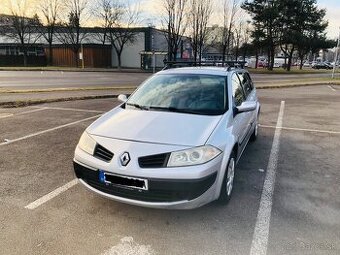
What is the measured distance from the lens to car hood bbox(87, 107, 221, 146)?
354 cm

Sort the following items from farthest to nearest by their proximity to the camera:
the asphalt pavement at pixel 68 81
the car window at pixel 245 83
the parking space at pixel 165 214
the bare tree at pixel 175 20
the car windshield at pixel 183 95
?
the bare tree at pixel 175 20 < the asphalt pavement at pixel 68 81 < the car window at pixel 245 83 < the car windshield at pixel 183 95 < the parking space at pixel 165 214

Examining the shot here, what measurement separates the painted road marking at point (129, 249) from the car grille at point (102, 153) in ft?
2.77

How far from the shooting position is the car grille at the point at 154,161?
334cm

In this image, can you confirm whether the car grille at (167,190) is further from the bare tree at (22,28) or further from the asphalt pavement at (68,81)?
the bare tree at (22,28)

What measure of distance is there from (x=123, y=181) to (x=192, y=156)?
74 centimetres

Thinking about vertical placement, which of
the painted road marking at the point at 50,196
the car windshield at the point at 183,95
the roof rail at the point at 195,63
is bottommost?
the painted road marking at the point at 50,196

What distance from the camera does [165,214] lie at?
378 cm

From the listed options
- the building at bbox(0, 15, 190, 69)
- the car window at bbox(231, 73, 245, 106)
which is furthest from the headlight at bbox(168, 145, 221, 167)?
the building at bbox(0, 15, 190, 69)

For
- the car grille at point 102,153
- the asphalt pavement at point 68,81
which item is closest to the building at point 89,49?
the asphalt pavement at point 68,81

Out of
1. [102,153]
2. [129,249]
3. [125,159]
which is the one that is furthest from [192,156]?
[129,249]

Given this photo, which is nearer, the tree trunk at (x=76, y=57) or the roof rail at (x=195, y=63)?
the roof rail at (x=195, y=63)

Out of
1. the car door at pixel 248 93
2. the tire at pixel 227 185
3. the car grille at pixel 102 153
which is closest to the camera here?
the car grille at pixel 102 153

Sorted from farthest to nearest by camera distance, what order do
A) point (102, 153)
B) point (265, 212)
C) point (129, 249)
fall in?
point (265, 212) < point (102, 153) < point (129, 249)

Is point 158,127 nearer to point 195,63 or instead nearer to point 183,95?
point 183,95
